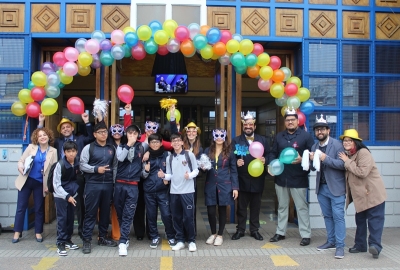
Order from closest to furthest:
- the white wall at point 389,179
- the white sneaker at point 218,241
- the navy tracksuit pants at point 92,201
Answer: the navy tracksuit pants at point 92,201
the white sneaker at point 218,241
the white wall at point 389,179

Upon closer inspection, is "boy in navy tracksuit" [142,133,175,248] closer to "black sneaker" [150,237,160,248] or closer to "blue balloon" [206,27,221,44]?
"black sneaker" [150,237,160,248]

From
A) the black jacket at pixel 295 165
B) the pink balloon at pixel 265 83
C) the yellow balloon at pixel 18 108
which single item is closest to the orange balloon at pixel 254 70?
the pink balloon at pixel 265 83

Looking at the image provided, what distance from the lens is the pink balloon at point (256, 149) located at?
543cm

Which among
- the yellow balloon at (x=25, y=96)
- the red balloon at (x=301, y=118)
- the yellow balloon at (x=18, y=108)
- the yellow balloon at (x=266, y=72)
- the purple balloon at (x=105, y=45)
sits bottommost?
the red balloon at (x=301, y=118)

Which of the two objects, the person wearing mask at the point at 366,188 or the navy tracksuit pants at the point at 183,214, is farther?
the navy tracksuit pants at the point at 183,214

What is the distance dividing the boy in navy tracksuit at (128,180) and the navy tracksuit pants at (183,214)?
552mm

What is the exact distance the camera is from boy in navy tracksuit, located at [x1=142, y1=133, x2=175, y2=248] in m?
5.37

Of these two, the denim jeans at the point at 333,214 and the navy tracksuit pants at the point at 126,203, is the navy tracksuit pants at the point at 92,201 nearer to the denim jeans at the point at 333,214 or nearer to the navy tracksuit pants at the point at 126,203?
the navy tracksuit pants at the point at 126,203

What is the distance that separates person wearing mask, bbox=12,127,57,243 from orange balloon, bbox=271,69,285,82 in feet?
11.7

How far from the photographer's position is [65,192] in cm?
501

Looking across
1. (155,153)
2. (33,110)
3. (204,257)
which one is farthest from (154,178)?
(33,110)

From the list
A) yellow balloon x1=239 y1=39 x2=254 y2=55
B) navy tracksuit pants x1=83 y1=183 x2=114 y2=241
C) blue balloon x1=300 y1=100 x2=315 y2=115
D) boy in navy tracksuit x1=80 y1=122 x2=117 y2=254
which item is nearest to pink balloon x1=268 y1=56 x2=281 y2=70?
yellow balloon x1=239 y1=39 x2=254 y2=55

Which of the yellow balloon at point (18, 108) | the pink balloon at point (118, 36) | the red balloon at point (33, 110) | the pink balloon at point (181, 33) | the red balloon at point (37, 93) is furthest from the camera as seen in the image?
the yellow balloon at point (18, 108)

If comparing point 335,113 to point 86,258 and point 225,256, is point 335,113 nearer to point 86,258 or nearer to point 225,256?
point 225,256
